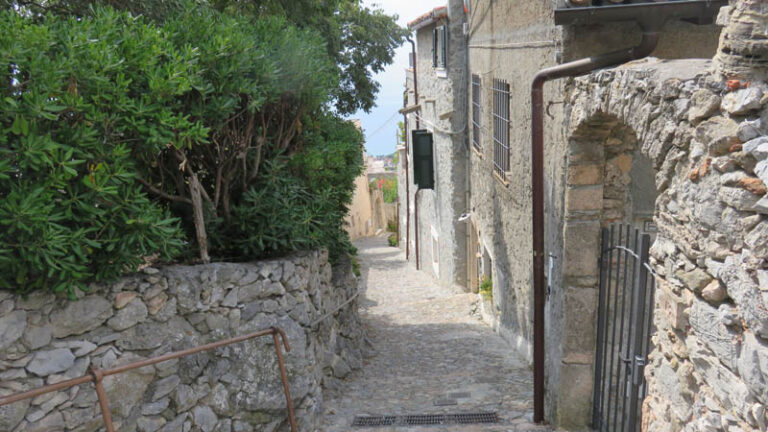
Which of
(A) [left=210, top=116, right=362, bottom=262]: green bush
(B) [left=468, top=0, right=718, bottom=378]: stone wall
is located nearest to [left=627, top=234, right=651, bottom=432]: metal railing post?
(B) [left=468, top=0, right=718, bottom=378]: stone wall

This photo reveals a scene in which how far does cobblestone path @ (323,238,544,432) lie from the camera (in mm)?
6477

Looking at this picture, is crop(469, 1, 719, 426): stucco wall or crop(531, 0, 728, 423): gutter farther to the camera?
crop(469, 1, 719, 426): stucco wall

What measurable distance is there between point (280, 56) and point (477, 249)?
8147 mm

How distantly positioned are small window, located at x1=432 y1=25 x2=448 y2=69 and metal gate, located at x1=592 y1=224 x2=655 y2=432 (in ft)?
28.8

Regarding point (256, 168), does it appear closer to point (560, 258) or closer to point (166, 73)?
point (166, 73)

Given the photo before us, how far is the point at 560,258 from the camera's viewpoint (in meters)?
5.55

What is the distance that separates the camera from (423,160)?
1555 centimetres

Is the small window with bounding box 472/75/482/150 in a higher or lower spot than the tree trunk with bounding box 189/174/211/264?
higher

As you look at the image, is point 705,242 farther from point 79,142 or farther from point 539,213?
point 79,142

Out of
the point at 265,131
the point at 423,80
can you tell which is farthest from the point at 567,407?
the point at 423,80

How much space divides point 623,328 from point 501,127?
4.56 metres

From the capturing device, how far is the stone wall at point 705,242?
250 centimetres

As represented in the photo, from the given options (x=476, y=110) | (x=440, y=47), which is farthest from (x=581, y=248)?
(x=440, y=47)

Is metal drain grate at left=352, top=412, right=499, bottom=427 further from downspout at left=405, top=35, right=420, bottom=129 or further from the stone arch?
downspout at left=405, top=35, right=420, bottom=129
